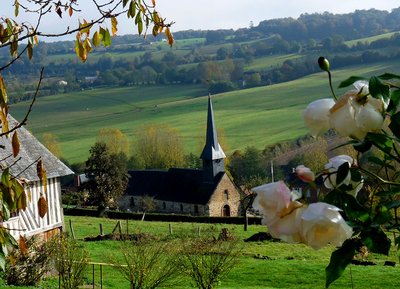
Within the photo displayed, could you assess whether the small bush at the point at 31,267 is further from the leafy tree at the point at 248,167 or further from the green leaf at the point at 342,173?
the leafy tree at the point at 248,167

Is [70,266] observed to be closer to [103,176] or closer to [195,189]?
[103,176]

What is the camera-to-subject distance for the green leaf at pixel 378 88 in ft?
4.17

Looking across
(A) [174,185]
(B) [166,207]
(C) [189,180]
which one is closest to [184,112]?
(A) [174,185]

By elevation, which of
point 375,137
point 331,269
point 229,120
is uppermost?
point 375,137

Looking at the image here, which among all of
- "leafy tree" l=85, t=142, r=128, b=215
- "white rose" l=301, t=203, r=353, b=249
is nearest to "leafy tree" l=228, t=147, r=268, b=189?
"leafy tree" l=85, t=142, r=128, b=215

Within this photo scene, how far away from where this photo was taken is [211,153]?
142ft

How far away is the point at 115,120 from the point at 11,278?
220ft

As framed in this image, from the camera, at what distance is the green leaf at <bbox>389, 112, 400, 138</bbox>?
136 cm

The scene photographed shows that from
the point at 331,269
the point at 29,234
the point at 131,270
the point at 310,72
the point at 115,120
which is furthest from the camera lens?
the point at 310,72

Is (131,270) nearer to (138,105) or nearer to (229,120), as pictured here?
(229,120)

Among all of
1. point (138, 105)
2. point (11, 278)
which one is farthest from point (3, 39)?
point (138, 105)

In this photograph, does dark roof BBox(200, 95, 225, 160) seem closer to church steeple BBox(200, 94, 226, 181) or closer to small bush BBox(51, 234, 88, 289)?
church steeple BBox(200, 94, 226, 181)

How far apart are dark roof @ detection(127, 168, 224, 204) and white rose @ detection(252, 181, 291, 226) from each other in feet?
138

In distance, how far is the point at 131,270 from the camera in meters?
12.5
